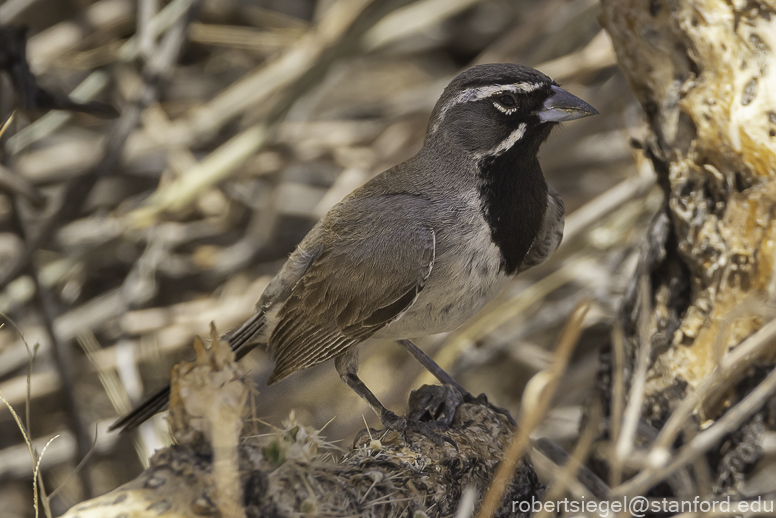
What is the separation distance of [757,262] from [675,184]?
54cm

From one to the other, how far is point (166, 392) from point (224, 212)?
11.0 ft

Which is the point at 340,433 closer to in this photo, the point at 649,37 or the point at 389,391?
the point at 389,391

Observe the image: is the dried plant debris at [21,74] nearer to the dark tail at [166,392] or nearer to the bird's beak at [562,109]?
the dark tail at [166,392]

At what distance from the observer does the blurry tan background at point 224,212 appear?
591 centimetres

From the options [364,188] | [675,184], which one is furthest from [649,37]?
[364,188]

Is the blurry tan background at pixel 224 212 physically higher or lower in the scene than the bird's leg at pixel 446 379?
higher

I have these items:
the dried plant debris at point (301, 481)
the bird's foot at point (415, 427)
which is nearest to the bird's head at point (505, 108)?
the bird's foot at point (415, 427)

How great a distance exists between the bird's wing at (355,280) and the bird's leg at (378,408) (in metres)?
0.27

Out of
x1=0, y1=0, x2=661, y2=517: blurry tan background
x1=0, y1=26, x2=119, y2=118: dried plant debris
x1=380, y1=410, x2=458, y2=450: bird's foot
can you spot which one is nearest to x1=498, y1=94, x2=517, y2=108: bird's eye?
x1=380, y1=410, x2=458, y2=450: bird's foot

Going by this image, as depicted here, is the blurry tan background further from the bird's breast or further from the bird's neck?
the bird's neck

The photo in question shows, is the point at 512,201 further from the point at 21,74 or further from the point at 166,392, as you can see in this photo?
the point at 21,74

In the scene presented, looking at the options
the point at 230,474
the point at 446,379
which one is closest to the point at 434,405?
the point at 446,379

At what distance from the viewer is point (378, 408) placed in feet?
12.9

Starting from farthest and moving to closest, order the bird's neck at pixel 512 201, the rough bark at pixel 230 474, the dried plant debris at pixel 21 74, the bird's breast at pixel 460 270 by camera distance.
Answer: the dried plant debris at pixel 21 74, the bird's neck at pixel 512 201, the bird's breast at pixel 460 270, the rough bark at pixel 230 474
